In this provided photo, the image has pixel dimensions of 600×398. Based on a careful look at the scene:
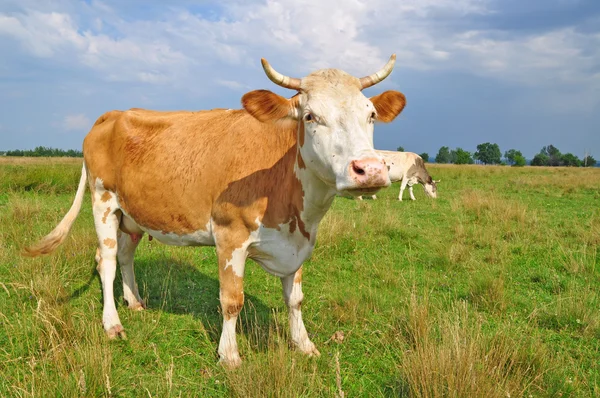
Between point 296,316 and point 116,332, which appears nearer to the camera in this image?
point 296,316

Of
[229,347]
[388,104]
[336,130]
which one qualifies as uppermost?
[388,104]

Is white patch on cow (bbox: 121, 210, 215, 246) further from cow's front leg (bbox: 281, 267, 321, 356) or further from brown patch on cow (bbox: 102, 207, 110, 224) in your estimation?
cow's front leg (bbox: 281, 267, 321, 356)

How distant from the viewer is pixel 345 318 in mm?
4730

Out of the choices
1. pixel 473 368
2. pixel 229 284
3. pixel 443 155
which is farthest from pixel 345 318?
pixel 443 155

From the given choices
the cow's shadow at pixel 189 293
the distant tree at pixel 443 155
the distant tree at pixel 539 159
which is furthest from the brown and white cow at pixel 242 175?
the distant tree at pixel 443 155

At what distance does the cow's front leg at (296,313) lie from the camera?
4.11 metres

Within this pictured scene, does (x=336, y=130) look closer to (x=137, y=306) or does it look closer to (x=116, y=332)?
(x=116, y=332)

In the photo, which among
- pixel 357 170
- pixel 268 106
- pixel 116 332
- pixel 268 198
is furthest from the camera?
pixel 116 332

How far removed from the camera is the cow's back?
3879 mm

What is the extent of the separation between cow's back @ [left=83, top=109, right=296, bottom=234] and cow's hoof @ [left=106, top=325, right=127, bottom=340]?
113 centimetres

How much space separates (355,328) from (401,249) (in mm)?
3680

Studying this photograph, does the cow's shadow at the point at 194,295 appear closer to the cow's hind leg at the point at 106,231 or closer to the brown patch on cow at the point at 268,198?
the cow's hind leg at the point at 106,231

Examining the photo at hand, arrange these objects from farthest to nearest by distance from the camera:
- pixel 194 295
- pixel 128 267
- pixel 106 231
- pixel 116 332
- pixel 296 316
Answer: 1. pixel 194 295
2. pixel 128 267
3. pixel 106 231
4. pixel 116 332
5. pixel 296 316

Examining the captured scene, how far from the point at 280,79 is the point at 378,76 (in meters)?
0.83
